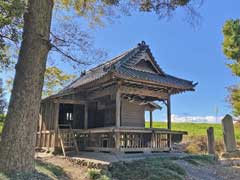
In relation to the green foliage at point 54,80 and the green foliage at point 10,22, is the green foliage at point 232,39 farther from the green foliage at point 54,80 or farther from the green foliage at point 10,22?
the green foliage at point 10,22

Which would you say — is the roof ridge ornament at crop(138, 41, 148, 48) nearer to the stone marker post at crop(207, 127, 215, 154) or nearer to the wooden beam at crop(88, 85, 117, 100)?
the wooden beam at crop(88, 85, 117, 100)

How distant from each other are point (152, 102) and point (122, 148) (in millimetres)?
5114

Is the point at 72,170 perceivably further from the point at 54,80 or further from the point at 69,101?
the point at 54,80

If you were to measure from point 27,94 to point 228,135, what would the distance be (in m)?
10.4

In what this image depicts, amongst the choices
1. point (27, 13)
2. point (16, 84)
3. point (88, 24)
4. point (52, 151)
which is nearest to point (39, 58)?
point (16, 84)

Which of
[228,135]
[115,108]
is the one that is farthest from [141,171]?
[228,135]

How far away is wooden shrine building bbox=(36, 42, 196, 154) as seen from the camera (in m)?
11.6

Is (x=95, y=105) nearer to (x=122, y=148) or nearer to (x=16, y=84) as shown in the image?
(x=122, y=148)

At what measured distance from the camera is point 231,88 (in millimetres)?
20312

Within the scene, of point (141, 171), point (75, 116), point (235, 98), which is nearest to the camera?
point (141, 171)

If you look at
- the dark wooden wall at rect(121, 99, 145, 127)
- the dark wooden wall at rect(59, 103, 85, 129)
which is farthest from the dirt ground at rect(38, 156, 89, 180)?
the dark wooden wall at rect(121, 99, 145, 127)

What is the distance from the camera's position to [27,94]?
725cm

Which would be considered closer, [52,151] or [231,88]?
[52,151]

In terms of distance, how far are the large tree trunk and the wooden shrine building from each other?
344cm
